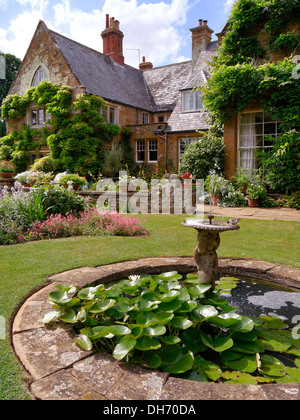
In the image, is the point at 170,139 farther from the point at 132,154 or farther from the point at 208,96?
the point at 208,96

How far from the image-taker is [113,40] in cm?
2078

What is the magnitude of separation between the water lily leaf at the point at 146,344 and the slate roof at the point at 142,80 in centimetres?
1360

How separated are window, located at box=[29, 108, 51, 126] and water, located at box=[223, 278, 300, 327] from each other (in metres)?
17.6

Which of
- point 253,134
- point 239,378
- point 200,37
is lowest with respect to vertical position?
point 239,378

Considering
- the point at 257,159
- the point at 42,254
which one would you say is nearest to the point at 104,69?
the point at 257,159

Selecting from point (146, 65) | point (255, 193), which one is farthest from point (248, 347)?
point (146, 65)

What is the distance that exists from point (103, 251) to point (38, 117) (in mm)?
16756

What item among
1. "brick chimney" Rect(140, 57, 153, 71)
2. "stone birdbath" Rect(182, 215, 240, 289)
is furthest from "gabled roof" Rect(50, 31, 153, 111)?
"stone birdbath" Rect(182, 215, 240, 289)

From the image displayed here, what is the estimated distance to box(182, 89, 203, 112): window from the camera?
16.6m

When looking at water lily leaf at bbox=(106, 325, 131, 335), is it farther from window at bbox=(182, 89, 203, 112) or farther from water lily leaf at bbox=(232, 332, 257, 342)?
window at bbox=(182, 89, 203, 112)

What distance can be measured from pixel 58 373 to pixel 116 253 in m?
2.73

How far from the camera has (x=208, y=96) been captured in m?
11.2

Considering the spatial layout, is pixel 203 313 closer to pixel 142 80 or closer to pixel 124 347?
pixel 124 347

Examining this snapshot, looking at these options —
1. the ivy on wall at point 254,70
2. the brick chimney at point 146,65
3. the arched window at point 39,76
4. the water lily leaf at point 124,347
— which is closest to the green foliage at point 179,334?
the water lily leaf at point 124,347
